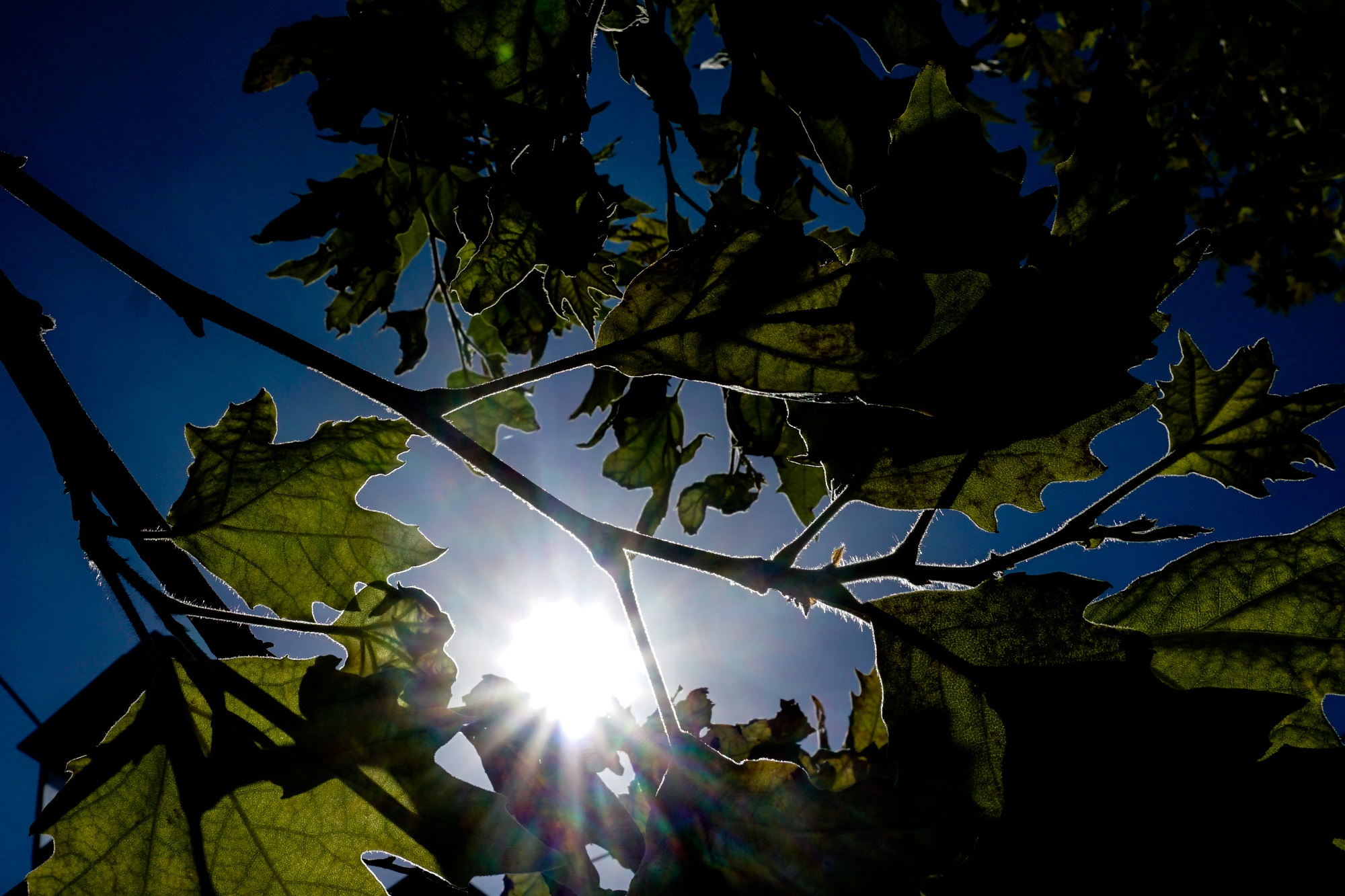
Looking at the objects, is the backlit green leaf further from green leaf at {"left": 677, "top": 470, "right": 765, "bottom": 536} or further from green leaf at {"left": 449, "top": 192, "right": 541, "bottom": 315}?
green leaf at {"left": 677, "top": 470, "right": 765, "bottom": 536}

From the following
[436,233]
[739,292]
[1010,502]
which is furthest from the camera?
[436,233]

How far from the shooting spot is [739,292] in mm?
878

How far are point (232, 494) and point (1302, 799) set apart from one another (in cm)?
151

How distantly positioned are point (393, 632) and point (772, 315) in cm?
80

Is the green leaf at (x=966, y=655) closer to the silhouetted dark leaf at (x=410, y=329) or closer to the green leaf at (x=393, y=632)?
the green leaf at (x=393, y=632)

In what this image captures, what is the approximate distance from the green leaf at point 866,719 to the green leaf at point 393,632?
130 centimetres

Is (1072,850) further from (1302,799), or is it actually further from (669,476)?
(669,476)

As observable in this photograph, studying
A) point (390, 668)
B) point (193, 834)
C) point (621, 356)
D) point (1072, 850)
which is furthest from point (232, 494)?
point (1072, 850)

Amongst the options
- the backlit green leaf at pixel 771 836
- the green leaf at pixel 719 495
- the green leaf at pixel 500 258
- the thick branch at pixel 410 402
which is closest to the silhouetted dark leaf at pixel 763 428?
the green leaf at pixel 719 495

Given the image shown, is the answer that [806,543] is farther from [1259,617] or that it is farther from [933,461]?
[1259,617]

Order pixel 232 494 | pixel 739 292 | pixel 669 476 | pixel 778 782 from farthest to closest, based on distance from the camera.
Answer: pixel 669 476 → pixel 232 494 → pixel 739 292 → pixel 778 782

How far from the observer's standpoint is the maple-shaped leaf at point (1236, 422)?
3.36ft

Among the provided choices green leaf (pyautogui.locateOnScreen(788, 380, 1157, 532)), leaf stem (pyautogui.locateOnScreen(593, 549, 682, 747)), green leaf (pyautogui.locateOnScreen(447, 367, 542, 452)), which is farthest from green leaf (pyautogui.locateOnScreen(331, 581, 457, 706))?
green leaf (pyautogui.locateOnScreen(447, 367, 542, 452))

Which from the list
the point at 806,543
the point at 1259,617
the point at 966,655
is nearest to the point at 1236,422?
the point at 1259,617
